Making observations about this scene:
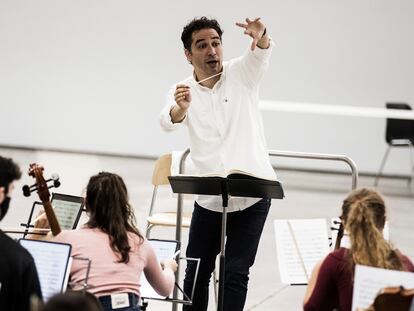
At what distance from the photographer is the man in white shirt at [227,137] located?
4504 mm

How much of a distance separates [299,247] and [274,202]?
5403 millimetres

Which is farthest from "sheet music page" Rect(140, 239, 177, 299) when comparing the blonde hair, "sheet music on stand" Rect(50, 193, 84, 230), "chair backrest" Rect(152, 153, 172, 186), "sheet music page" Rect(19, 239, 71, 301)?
"chair backrest" Rect(152, 153, 172, 186)

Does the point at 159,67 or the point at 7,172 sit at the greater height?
the point at 159,67

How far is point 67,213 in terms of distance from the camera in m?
4.36

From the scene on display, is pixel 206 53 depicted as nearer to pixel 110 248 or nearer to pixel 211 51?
pixel 211 51

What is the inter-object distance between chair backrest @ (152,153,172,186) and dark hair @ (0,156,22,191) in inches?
106

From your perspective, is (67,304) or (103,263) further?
(103,263)

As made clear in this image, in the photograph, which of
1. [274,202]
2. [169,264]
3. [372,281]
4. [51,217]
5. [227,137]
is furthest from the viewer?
[274,202]

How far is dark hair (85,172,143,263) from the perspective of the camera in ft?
11.9

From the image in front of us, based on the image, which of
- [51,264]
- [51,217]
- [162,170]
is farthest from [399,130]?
[51,264]

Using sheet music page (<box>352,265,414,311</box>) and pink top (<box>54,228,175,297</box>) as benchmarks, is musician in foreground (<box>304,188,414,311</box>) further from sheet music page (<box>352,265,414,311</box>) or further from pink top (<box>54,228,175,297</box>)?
pink top (<box>54,228,175,297</box>)

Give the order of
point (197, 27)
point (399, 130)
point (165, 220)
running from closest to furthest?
1. point (197, 27)
2. point (165, 220)
3. point (399, 130)

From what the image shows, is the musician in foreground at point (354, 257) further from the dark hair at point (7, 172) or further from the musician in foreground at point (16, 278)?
the dark hair at point (7, 172)

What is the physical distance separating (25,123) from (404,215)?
5570 millimetres
